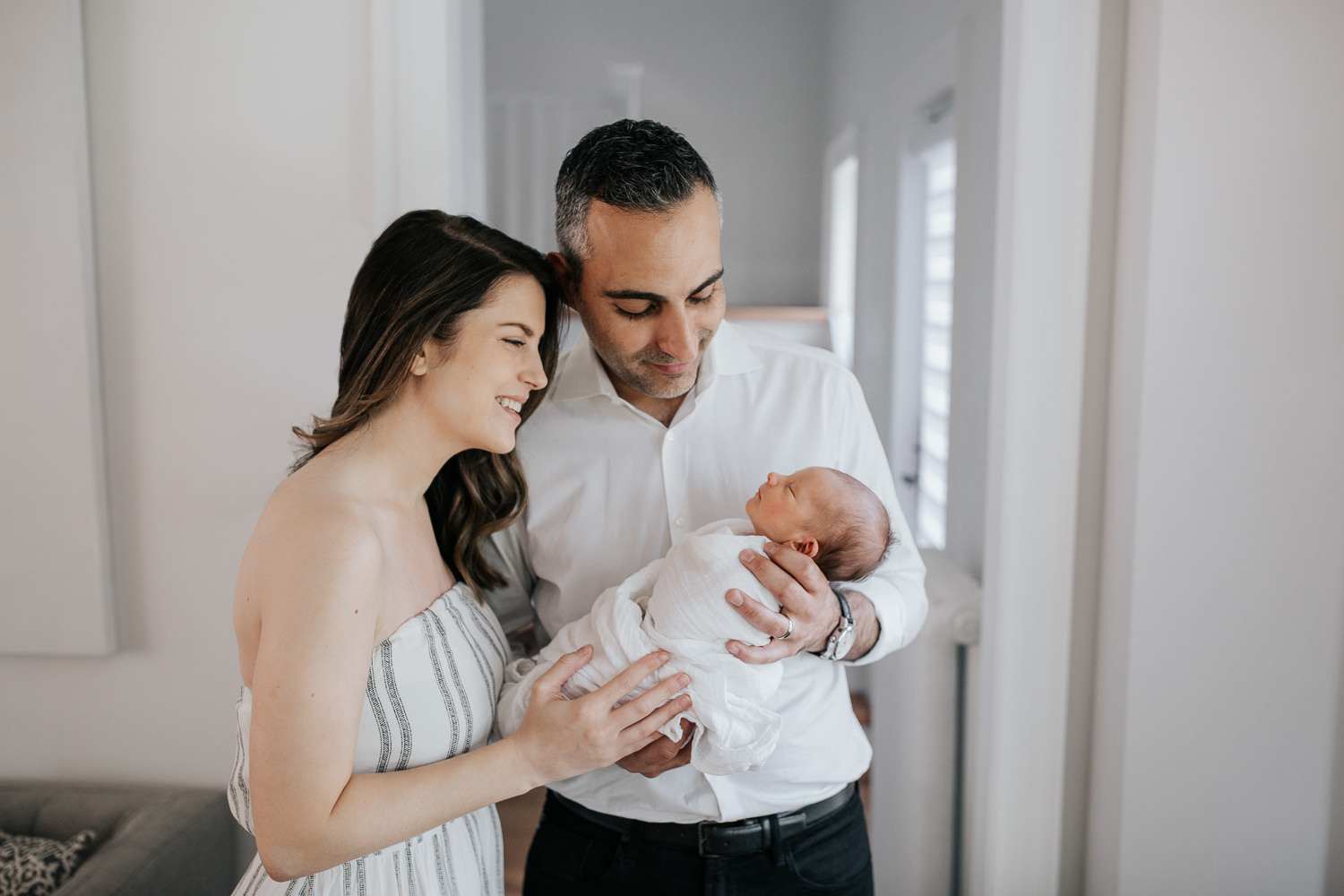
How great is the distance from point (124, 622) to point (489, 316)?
45.1 inches

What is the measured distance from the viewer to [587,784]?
134cm

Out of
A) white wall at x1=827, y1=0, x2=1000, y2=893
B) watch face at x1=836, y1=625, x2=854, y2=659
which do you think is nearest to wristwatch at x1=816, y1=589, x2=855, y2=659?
watch face at x1=836, y1=625, x2=854, y2=659

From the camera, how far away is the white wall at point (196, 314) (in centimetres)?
A: 155

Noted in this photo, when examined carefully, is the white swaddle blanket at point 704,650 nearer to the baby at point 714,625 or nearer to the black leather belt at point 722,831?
the baby at point 714,625

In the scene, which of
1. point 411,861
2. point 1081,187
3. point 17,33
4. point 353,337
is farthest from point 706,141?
point 411,861

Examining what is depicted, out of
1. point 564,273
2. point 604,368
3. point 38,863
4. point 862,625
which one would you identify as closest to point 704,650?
point 862,625

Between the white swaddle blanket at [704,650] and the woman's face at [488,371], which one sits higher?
the woman's face at [488,371]

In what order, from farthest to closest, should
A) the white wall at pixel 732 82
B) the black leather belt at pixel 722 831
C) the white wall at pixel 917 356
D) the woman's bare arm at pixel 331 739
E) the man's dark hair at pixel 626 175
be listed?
the white wall at pixel 732 82, the white wall at pixel 917 356, the black leather belt at pixel 722 831, the man's dark hair at pixel 626 175, the woman's bare arm at pixel 331 739

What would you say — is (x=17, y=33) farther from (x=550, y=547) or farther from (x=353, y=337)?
(x=550, y=547)

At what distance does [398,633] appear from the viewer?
108 cm

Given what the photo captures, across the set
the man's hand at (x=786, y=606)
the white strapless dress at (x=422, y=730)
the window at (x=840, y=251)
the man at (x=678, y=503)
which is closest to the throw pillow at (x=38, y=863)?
the white strapless dress at (x=422, y=730)

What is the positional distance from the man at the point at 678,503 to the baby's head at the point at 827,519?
58 millimetres

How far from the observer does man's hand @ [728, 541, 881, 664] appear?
113cm

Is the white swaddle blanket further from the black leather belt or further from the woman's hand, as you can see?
the black leather belt
